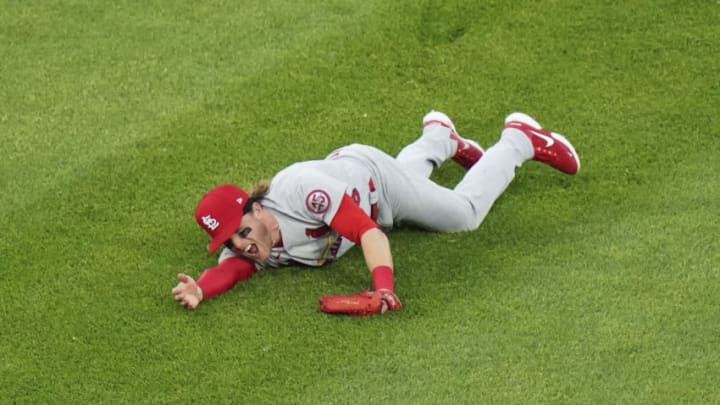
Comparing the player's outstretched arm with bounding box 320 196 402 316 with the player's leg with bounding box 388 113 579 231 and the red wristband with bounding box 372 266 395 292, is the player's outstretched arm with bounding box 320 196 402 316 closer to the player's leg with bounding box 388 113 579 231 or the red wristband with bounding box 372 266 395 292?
the red wristband with bounding box 372 266 395 292

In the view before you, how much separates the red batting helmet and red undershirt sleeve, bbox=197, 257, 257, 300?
0.50 ft

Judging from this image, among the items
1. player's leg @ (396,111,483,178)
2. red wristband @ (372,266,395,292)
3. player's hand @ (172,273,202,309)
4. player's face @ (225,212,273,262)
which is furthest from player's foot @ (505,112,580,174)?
player's hand @ (172,273,202,309)

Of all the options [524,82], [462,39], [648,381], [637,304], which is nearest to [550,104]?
[524,82]

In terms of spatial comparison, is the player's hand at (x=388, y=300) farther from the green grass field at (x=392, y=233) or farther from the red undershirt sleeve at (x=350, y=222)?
the red undershirt sleeve at (x=350, y=222)

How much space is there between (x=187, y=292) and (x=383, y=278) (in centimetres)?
90

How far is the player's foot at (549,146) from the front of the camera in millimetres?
7629

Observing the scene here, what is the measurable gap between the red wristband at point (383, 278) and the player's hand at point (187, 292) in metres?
0.83

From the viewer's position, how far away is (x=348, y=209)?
21.9ft

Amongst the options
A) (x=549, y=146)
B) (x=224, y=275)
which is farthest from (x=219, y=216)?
(x=549, y=146)

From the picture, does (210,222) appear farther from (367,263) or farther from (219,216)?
(367,263)

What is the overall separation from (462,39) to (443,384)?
347 centimetres

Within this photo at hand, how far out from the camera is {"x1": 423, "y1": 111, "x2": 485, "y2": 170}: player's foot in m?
7.79

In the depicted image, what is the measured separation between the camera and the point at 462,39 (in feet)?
29.7

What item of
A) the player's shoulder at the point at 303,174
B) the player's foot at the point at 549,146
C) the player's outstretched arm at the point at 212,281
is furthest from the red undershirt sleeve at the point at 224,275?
the player's foot at the point at 549,146
